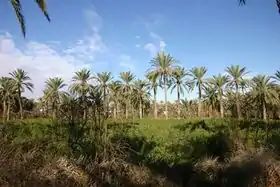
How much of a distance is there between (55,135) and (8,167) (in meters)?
3.65

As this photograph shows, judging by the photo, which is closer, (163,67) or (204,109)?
(163,67)

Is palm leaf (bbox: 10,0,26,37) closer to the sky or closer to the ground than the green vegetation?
closer to the sky

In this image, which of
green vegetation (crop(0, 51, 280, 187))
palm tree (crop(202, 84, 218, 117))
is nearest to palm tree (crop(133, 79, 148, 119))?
palm tree (crop(202, 84, 218, 117))

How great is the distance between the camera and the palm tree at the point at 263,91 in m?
63.3

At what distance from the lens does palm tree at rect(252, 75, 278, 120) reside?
6331cm

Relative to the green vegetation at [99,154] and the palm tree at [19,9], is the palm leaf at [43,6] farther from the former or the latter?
the green vegetation at [99,154]

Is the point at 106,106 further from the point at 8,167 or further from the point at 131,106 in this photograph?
the point at 131,106

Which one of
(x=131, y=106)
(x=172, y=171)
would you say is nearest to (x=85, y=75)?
(x=131, y=106)

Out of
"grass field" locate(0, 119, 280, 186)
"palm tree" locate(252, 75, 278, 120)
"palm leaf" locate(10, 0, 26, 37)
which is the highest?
"palm tree" locate(252, 75, 278, 120)

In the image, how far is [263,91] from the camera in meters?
63.9

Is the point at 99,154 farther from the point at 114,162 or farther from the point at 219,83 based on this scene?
the point at 219,83

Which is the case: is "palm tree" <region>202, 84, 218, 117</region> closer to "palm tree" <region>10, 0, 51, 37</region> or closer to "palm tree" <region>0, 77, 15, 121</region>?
"palm tree" <region>0, 77, 15, 121</region>

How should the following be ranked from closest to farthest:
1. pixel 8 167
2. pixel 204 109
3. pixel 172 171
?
pixel 8 167 < pixel 172 171 < pixel 204 109

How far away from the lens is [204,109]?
93.4 meters
